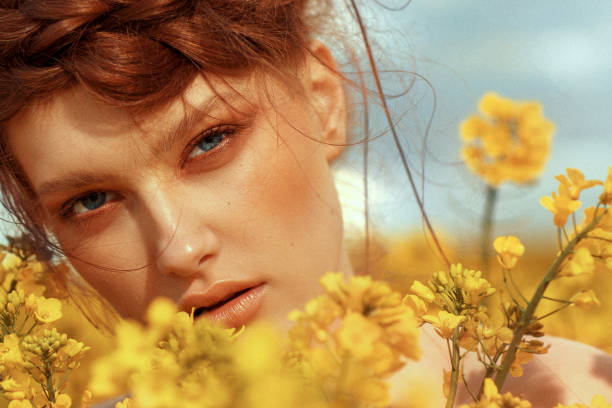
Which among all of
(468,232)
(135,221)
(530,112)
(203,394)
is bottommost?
(468,232)

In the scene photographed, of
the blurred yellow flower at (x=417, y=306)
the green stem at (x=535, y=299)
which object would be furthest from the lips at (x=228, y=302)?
the green stem at (x=535, y=299)

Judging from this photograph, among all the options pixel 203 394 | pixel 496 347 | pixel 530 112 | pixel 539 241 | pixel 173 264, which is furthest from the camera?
pixel 539 241

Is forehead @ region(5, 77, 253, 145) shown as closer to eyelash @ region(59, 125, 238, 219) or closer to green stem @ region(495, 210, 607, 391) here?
eyelash @ region(59, 125, 238, 219)

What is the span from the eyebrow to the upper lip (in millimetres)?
229

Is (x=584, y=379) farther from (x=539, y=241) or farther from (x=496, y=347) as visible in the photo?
(x=539, y=241)

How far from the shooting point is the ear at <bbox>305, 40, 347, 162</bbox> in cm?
126

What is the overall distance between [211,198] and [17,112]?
0.39 meters

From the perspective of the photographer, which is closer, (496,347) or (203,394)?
(203,394)

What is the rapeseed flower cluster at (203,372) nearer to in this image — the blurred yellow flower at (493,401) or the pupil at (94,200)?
the blurred yellow flower at (493,401)

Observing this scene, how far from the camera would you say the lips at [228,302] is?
37.3 inches

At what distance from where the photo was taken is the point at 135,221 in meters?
0.97

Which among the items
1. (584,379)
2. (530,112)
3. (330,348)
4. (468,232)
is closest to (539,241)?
(530,112)

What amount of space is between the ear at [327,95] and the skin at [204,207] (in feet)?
0.44

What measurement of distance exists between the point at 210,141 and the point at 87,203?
0.89ft
